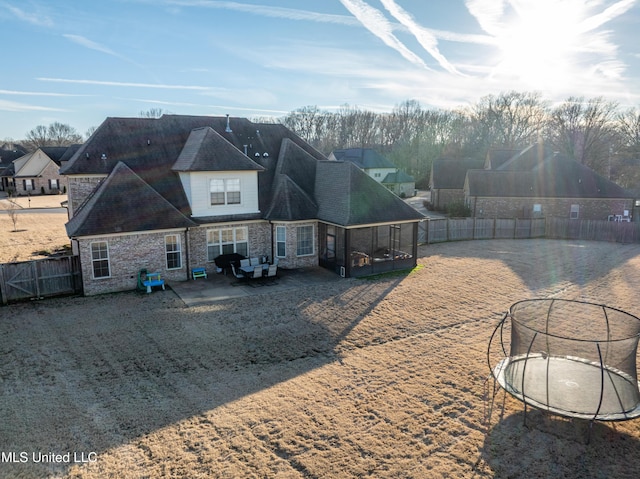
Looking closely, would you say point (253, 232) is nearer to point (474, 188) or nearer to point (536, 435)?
point (536, 435)

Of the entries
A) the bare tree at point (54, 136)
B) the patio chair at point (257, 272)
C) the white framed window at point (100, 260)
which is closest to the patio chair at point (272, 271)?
the patio chair at point (257, 272)

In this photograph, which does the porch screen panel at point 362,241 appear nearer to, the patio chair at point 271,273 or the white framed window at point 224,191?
the patio chair at point 271,273

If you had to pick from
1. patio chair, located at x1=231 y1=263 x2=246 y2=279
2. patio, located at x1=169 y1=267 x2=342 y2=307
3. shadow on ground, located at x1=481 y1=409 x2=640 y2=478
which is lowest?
shadow on ground, located at x1=481 y1=409 x2=640 y2=478

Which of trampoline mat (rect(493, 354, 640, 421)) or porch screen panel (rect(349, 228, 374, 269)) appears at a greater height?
porch screen panel (rect(349, 228, 374, 269))

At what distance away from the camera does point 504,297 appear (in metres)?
16.4

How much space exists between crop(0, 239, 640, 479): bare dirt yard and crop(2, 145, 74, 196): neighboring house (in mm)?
47566

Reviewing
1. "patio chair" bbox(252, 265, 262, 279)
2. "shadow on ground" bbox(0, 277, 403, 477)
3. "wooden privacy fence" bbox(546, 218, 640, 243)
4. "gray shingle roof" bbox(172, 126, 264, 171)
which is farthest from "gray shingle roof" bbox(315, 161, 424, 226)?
"wooden privacy fence" bbox(546, 218, 640, 243)

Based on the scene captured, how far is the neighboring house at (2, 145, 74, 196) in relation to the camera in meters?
53.7

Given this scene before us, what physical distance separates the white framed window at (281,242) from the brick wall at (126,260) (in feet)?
15.0

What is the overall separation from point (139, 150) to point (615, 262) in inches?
960

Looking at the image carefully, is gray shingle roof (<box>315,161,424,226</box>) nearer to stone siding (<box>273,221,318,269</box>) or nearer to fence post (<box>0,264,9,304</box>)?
stone siding (<box>273,221,318,269</box>)

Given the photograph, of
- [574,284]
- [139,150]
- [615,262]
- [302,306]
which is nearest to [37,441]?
[302,306]

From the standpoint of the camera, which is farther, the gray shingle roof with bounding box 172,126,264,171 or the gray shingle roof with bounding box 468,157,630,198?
the gray shingle roof with bounding box 468,157,630,198

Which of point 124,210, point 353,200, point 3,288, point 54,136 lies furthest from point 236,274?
point 54,136
